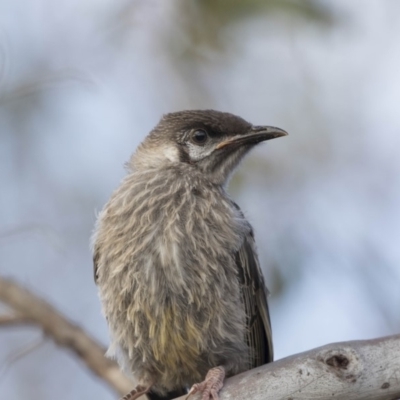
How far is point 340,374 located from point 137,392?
1.46 metres

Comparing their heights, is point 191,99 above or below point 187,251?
above

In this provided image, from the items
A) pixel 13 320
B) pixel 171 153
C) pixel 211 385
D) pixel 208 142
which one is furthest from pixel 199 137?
pixel 211 385

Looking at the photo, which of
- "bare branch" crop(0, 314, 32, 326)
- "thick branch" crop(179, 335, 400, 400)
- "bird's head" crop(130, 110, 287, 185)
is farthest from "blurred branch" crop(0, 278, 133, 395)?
"thick branch" crop(179, 335, 400, 400)

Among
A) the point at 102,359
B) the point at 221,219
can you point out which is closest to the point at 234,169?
the point at 221,219

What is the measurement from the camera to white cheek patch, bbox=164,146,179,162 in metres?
5.09

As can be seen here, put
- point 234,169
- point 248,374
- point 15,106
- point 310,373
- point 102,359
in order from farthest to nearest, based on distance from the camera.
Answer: point 15,106 → point 234,169 → point 102,359 → point 248,374 → point 310,373

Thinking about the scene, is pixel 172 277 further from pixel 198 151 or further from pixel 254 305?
pixel 198 151

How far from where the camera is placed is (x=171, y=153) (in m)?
5.14

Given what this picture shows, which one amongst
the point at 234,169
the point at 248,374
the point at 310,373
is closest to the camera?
the point at 310,373

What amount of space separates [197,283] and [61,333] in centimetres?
91

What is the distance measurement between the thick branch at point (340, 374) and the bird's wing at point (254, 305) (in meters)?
1.05

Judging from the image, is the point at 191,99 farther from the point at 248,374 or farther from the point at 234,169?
the point at 248,374

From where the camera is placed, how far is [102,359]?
188 inches

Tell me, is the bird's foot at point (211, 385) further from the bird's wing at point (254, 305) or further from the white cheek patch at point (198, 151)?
the white cheek patch at point (198, 151)
